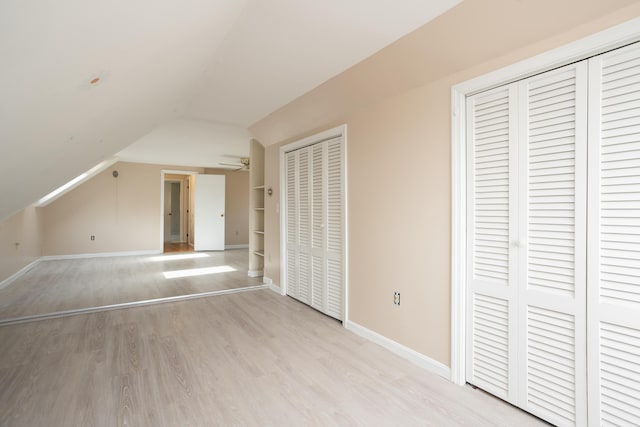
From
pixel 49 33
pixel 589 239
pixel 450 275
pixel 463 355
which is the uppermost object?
pixel 49 33

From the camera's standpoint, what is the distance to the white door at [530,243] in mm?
1557


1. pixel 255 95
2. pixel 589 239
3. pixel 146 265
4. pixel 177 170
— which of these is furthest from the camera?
pixel 177 170

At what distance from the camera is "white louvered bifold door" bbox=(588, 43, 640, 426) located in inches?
54.2

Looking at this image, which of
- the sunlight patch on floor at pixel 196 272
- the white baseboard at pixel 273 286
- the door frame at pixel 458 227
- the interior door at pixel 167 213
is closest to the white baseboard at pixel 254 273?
the white baseboard at pixel 273 286

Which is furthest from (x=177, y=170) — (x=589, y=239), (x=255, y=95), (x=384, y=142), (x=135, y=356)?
(x=589, y=239)

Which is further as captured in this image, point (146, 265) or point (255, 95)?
point (146, 265)

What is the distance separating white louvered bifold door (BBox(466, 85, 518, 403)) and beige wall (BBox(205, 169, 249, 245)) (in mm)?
7982

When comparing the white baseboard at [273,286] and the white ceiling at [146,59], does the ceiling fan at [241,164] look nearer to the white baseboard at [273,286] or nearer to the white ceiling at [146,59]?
the white baseboard at [273,286]

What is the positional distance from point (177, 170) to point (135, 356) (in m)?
6.68

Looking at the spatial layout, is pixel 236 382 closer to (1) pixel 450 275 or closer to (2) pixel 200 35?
(1) pixel 450 275

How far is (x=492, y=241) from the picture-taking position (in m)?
1.91

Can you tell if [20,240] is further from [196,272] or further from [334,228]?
[334,228]

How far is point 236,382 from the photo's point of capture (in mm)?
2064

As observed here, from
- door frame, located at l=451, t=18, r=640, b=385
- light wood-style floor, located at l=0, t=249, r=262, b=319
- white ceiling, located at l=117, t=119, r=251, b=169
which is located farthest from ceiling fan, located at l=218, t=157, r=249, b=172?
door frame, located at l=451, t=18, r=640, b=385
